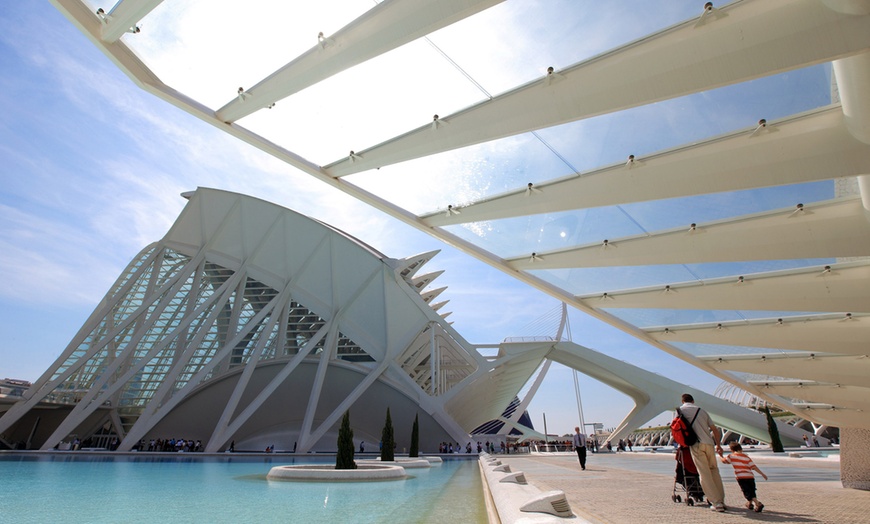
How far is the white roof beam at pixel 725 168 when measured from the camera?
179 inches

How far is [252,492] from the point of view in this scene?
26.5ft

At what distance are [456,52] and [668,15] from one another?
2.30m

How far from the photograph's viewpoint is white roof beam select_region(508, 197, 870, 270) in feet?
17.7

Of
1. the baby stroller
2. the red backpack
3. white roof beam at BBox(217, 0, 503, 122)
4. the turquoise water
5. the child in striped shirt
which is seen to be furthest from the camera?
the turquoise water

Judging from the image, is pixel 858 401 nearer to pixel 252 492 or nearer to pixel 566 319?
pixel 252 492

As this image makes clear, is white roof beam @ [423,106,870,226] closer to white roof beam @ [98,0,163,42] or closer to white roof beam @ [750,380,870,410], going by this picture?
white roof beam @ [98,0,163,42]

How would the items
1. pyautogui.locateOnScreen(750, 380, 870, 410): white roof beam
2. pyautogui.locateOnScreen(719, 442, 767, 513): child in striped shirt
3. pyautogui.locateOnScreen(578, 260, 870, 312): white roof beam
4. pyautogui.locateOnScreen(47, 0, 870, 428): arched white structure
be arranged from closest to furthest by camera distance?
pyautogui.locateOnScreen(47, 0, 870, 428): arched white structure
pyautogui.locateOnScreen(719, 442, 767, 513): child in striped shirt
pyautogui.locateOnScreen(578, 260, 870, 312): white roof beam
pyautogui.locateOnScreen(750, 380, 870, 410): white roof beam

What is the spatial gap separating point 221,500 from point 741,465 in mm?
6783

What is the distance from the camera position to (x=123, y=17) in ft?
17.9

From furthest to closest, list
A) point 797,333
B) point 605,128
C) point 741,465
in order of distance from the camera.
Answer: point 797,333, point 605,128, point 741,465

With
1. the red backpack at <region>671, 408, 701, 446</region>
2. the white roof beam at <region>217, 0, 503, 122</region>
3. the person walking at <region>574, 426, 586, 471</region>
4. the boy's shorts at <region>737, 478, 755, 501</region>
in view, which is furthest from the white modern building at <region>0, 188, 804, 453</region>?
the boy's shorts at <region>737, 478, 755, 501</region>

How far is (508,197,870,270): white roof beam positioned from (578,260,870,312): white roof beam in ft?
3.39

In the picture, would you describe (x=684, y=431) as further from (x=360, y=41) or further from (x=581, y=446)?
(x=581, y=446)

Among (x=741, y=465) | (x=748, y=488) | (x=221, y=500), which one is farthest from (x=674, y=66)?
(x=221, y=500)
